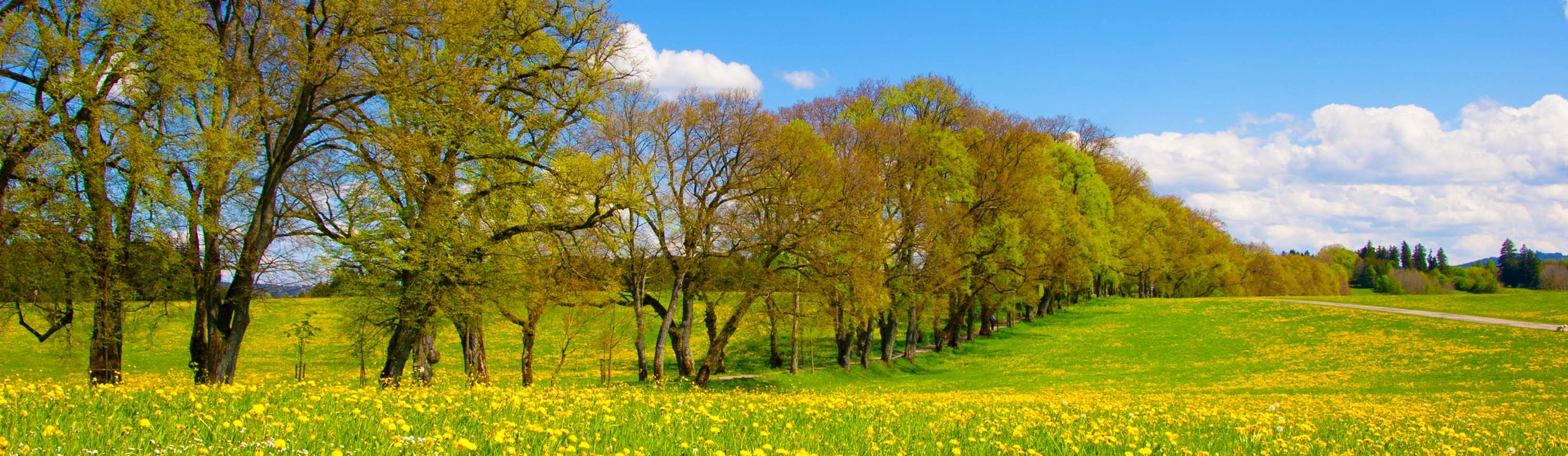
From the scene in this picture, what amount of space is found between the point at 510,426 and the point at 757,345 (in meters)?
49.5

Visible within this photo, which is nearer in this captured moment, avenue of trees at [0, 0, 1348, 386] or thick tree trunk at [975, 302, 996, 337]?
avenue of trees at [0, 0, 1348, 386]

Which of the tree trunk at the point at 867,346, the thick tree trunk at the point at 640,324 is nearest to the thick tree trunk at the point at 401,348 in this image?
the thick tree trunk at the point at 640,324

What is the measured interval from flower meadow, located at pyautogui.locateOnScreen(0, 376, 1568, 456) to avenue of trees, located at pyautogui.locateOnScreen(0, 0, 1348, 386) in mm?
9180

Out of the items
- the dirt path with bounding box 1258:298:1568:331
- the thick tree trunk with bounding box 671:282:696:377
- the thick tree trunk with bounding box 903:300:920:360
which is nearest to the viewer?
the thick tree trunk with bounding box 671:282:696:377

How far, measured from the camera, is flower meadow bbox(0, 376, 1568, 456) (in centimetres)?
567

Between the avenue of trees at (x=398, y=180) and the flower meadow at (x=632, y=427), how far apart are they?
9.18 m

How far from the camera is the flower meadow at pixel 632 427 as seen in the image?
5672 millimetres

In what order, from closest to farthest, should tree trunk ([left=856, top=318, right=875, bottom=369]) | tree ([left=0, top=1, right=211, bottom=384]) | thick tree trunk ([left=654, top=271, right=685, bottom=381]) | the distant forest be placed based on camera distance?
tree ([left=0, top=1, right=211, bottom=384]), thick tree trunk ([left=654, top=271, right=685, bottom=381]), tree trunk ([left=856, top=318, right=875, bottom=369]), the distant forest

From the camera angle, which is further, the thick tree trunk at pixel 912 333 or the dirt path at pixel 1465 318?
the thick tree trunk at pixel 912 333

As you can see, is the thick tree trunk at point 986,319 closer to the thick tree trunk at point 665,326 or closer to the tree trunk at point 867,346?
the tree trunk at point 867,346

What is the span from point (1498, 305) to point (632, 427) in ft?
236

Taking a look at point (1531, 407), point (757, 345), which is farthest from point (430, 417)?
Answer: point (757, 345)

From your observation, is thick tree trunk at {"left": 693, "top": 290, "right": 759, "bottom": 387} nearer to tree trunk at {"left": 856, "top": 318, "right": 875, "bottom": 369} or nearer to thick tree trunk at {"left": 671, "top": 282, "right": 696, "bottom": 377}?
thick tree trunk at {"left": 671, "top": 282, "right": 696, "bottom": 377}

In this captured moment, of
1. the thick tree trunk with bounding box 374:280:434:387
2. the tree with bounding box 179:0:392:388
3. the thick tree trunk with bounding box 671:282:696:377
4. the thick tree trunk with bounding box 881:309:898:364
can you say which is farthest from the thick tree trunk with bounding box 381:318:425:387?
the thick tree trunk with bounding box 881:309:898:364
